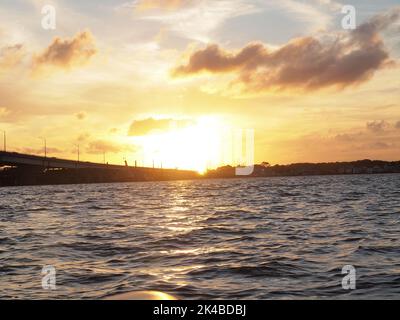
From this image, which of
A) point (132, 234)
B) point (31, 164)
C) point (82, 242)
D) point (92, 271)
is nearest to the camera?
point (92, 271)

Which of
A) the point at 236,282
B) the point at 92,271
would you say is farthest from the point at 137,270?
the point at 236,282

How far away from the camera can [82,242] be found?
2670 cm

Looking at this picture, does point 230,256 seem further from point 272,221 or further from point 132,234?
point 272,221

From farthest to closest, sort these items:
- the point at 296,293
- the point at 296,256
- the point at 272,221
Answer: the point at 272,221
the point at 296,256
the point at 296,293

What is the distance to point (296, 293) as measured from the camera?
14195 mm

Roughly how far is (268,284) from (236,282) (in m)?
1.04

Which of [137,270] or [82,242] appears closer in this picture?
[137,270]

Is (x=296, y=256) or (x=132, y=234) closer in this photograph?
(x=296, y=256)
